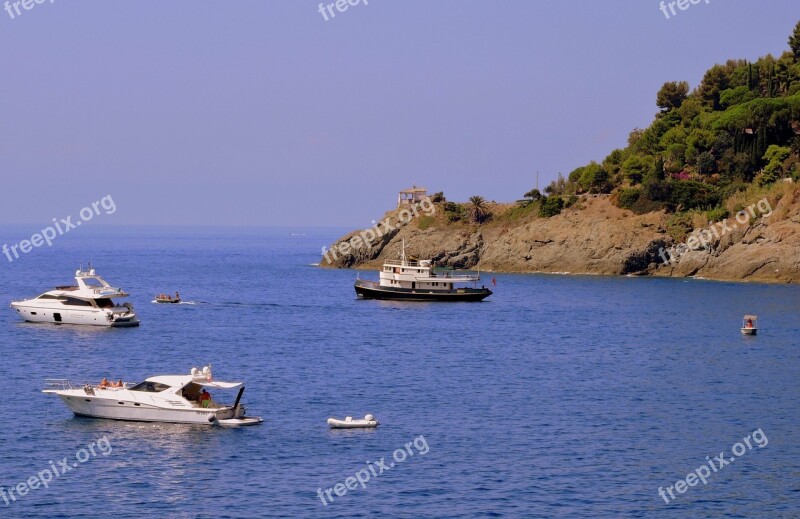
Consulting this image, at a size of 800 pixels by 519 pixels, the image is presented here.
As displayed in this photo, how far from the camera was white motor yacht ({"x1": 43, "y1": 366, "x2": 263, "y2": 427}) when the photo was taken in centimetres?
5231

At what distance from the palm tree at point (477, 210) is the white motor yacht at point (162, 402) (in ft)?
427

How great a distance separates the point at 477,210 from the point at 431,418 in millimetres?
128210

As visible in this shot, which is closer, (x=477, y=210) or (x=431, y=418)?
(x=431, y=418)

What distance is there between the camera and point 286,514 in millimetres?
39969

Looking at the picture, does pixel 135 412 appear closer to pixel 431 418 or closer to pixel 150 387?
pixel 150 387

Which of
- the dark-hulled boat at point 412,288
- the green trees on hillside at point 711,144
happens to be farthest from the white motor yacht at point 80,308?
the green trees on hillside at point 711,144

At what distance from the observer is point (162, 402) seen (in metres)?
52.3

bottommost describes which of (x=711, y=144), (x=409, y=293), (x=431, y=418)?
(x=431, y=418)

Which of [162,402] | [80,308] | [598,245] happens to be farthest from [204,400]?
[598,245]

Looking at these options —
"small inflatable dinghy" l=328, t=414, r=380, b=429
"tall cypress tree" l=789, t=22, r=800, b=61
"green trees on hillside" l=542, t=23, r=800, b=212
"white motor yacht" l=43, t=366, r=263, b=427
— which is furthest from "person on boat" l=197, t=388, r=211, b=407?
"tall cypress tree" l=789, t=22, r=800, b=61

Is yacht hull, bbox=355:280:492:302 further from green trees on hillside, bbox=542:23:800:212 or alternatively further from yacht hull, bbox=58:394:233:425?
yacht hull, bbox=58:394:233:425

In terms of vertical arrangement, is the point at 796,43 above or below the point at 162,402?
above

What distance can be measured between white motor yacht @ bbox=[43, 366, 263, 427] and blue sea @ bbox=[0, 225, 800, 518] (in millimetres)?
756

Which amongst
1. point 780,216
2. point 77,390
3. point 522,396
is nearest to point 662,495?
point 522,396
